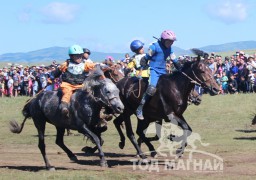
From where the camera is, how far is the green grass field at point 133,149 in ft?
37.0

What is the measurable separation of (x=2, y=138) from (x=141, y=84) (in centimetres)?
719

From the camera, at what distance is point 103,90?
12.1 metres

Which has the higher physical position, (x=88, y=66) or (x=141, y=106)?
(x=88, y=66)

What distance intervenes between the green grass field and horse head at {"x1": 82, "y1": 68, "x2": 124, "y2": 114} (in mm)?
1270

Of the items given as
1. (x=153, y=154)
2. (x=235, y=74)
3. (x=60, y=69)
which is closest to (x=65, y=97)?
(x=60, y=69)

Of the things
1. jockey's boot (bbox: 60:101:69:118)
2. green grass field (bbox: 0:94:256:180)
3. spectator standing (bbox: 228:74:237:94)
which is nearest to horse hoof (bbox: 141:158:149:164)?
green grass field (bbox: 0:94:256:180)

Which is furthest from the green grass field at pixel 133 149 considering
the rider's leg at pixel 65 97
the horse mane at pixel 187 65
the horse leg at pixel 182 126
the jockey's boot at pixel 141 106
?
the horse mane at pixel 187 65

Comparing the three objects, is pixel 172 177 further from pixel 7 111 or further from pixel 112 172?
pixel 7 111

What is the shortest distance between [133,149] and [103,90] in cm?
407

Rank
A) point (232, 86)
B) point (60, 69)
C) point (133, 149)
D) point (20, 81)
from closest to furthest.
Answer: point (60, 69) → point (133, 149) → point (232, 86) → point (20, 81)

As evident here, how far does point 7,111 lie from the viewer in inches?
1090

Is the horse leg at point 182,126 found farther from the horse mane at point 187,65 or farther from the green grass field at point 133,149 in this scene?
the horse mane at point 187,65

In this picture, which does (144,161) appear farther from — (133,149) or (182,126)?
(133,149)

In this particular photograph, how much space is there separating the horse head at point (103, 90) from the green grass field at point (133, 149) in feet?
4.17
